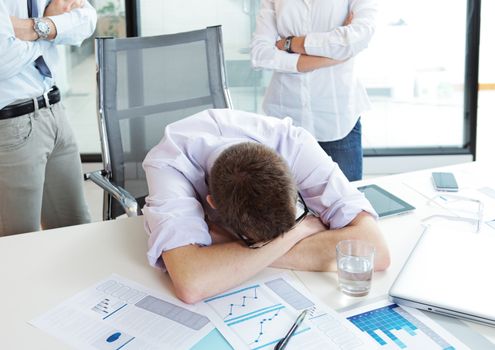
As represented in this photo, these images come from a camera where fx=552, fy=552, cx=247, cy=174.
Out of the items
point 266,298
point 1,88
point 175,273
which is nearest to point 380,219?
point 266,298

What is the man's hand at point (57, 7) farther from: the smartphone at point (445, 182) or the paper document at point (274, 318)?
the smartphone at point (445, 182)

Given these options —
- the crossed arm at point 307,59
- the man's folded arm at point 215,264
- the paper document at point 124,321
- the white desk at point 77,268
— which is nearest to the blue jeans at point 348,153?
the crossed arm at point 307,59

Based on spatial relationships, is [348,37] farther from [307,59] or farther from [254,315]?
[254,315]

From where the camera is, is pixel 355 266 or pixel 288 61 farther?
pixel 288 61

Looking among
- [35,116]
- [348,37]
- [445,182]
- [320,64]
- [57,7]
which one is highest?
[57,7]

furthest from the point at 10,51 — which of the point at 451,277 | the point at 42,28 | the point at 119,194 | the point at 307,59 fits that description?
the point at 451,277

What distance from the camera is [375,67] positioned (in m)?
4.03

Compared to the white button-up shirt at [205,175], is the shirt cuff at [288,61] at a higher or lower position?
higher

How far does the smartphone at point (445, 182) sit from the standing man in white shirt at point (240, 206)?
16.3 inches

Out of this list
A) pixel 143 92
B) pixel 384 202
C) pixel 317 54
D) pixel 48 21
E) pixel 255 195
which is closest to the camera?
pixel 255 195

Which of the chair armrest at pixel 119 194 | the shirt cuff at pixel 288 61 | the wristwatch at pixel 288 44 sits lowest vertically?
the chair armrest at pixel 119 194

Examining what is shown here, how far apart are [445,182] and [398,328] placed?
831mm

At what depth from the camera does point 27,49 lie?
182 cm

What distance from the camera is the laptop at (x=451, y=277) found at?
3.69 ft
